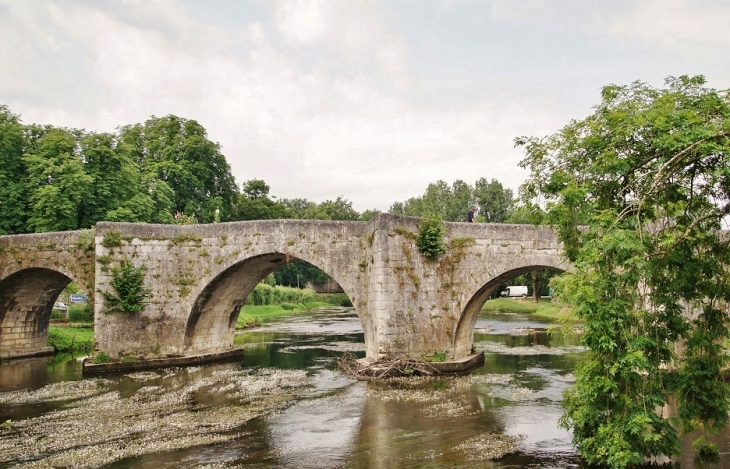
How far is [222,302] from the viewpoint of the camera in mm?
20828

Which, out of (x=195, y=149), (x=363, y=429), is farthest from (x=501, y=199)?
(x=363, y=429)

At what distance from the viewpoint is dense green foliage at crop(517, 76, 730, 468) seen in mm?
6891

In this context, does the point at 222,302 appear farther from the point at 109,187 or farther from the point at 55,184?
the point at 109,187

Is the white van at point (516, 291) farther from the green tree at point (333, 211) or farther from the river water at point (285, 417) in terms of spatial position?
the river water at point (285, 417)

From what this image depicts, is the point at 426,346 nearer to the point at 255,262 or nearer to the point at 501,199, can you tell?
the point at 255,262

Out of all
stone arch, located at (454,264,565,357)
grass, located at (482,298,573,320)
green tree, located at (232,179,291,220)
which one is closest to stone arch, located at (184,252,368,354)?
stone arch, located at (454,264,565,357)

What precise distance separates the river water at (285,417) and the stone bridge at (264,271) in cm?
134

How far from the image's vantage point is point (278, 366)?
19.7 meters

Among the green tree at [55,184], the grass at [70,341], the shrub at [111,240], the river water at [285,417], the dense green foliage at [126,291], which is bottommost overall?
the river water at [285,417]

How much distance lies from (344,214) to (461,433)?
64.6 meters

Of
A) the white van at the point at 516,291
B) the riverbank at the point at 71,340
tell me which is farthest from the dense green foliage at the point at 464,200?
the riverbank at the point at 71,340

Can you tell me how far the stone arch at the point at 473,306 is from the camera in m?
16.9

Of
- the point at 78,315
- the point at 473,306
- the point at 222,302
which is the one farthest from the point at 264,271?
the point at 78,315

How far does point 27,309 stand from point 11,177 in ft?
24.4
